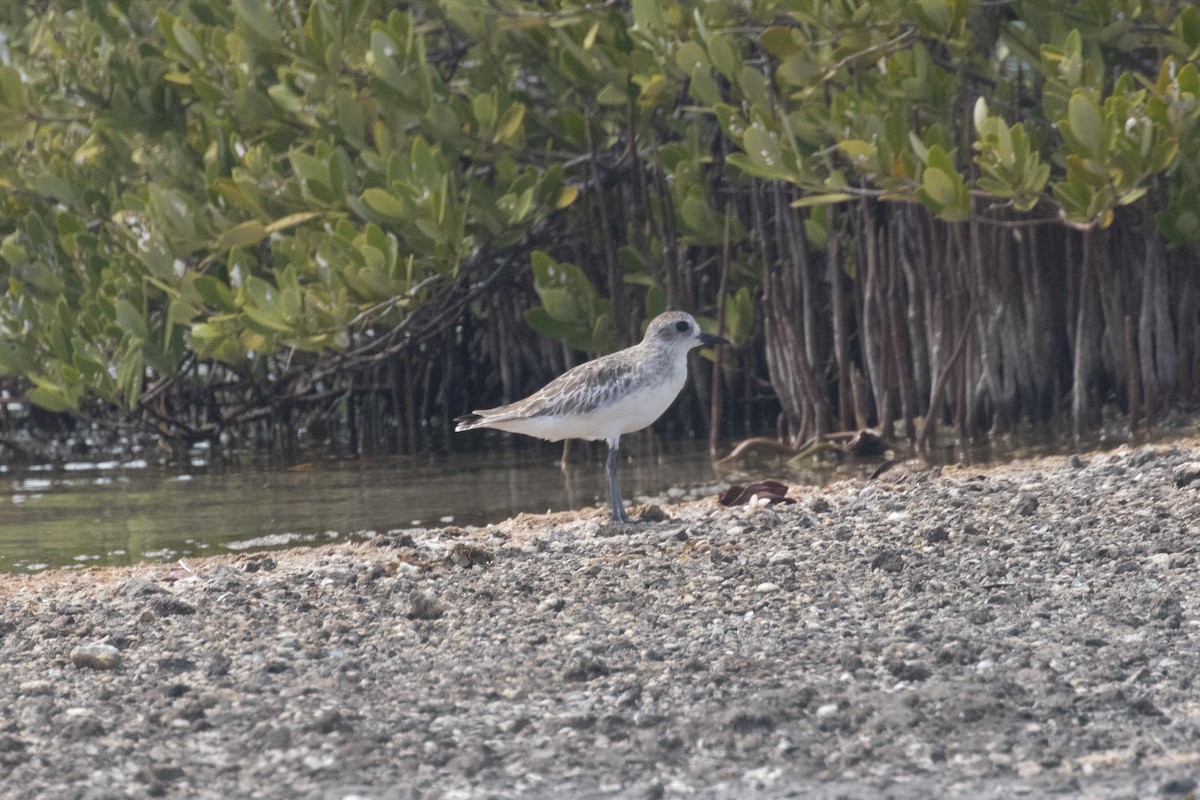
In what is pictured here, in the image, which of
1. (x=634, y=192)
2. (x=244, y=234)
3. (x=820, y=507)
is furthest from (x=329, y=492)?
(x=820, y=507)

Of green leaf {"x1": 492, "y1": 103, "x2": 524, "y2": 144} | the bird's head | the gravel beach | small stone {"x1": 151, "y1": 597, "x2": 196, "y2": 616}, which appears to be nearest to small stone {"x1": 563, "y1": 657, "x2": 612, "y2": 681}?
the gravel beach

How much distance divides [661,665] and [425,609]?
0.91 metres

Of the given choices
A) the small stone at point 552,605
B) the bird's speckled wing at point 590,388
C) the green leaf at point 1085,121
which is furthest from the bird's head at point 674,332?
the small stone at point 552,605

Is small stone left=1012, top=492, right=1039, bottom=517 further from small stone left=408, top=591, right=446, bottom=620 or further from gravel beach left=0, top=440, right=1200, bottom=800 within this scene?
small stone left=408, top=591, right=446, bottom=620

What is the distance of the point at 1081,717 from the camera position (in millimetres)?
3598

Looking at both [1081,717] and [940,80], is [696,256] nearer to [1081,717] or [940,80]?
[940,80]

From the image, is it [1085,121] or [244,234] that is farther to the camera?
[244,234]

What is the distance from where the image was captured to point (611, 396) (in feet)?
23.1

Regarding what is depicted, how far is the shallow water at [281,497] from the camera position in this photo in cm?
758

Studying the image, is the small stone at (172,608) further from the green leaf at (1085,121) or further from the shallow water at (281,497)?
the green leaf at (1085,121)

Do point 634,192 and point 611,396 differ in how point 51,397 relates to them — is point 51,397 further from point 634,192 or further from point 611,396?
point 611,396

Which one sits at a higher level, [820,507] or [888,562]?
[820,507]

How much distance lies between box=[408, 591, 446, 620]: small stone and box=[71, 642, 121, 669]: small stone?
831 mm

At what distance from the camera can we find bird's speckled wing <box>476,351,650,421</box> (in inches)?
278
